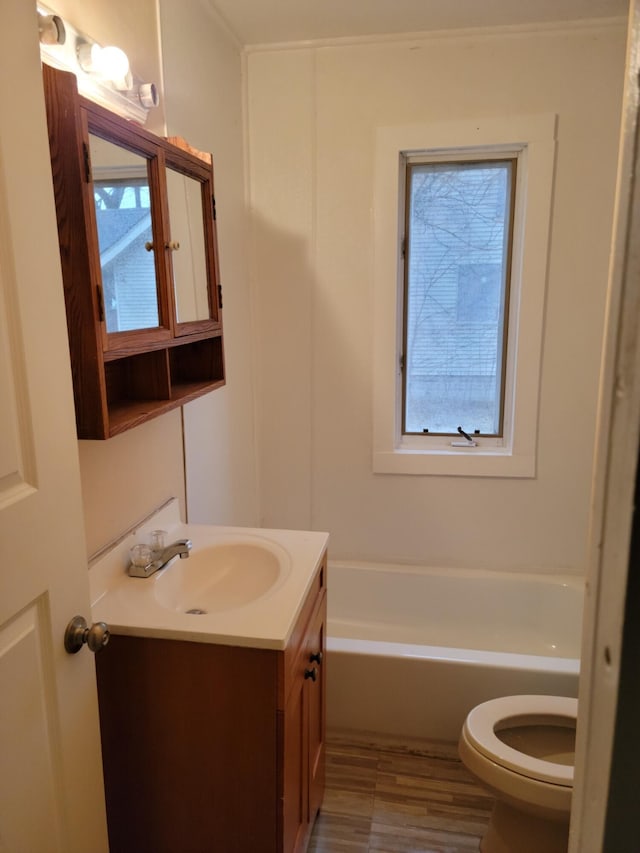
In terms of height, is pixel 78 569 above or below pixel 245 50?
below

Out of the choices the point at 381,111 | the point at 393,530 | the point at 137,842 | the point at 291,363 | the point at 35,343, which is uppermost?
the point at 381,111

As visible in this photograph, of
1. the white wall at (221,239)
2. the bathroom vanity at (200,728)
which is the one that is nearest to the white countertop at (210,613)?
the bathroom vanity at (200,728)

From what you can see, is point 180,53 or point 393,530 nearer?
point 180,53

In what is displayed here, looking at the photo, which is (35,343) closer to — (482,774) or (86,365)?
(86,365)

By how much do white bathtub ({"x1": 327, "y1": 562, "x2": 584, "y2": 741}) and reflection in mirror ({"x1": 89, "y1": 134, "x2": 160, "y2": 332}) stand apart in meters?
1.34

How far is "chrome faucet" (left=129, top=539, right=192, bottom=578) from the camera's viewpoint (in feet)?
4.91

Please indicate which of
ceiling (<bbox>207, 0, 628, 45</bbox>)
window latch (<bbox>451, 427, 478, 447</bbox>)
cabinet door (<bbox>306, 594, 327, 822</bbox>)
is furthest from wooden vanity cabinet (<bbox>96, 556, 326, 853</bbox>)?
ceiling (<bbox>207, 0, 628, 45</bbox>)

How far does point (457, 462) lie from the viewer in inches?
102

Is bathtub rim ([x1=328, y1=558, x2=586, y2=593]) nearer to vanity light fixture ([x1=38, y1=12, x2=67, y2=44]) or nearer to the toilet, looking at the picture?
the toilet

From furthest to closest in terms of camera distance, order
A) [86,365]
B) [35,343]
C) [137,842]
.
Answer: [137,842]
[86,365]
[35,343]

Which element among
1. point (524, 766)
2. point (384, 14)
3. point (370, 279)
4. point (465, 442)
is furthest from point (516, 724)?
point (384, 14)

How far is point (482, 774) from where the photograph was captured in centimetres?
152

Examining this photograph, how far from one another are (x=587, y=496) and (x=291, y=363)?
1.39m

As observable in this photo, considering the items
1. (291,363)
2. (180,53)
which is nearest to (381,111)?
(180,53)
